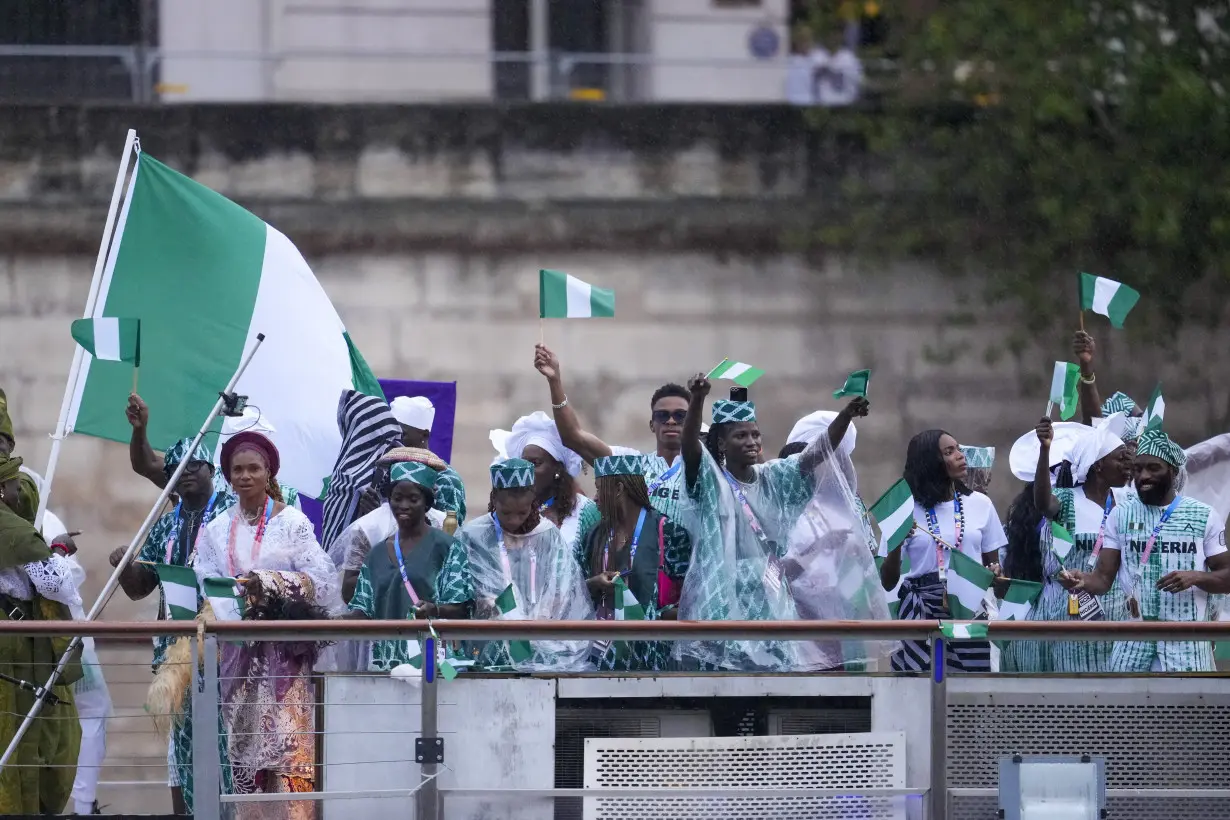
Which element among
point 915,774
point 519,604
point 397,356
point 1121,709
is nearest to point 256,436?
point 519,604

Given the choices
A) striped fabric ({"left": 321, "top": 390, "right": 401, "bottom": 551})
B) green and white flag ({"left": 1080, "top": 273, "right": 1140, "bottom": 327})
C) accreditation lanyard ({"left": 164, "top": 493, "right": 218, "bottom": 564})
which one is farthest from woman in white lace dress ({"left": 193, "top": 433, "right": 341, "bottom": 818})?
green and white flag ({"left": 1080, "top": 273, "right": 1140, "bottom": 327})

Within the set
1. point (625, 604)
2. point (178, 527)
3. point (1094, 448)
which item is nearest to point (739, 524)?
point (625, 604)

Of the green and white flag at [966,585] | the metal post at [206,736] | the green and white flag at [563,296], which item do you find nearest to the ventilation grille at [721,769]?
the green and white flag at [966,585]

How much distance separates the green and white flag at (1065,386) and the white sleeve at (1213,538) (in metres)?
1.22

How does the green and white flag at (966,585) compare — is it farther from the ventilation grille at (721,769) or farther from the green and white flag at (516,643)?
the green and white flag at (516,643)

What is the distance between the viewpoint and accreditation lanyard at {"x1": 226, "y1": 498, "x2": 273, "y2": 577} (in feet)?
29.5

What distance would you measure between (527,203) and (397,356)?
4.78 ft

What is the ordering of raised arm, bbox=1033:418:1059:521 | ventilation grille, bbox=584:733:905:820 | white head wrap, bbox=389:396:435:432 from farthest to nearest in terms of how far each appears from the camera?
1. white head wrap, bbox=389:396:435:432
2. raised arm, bbox=1033:418:1059:521
3. ventilation grille, bbox=584:733:905:820

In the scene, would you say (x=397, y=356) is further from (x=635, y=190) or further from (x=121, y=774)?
(x=121, y=774)

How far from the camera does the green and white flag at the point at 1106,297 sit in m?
10.6

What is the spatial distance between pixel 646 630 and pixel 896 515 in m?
1.83

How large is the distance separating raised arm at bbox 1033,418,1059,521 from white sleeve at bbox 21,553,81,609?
422 cm

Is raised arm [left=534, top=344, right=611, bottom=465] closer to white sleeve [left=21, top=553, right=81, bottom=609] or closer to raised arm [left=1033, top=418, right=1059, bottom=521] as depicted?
raised arm [left=1033, top=418, right=1059, bottom=521]

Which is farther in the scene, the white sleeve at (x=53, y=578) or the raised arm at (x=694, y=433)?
the white sleeve at (x=53, y=578)
